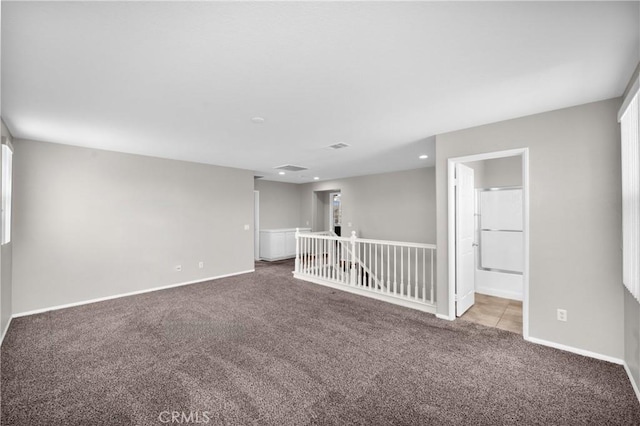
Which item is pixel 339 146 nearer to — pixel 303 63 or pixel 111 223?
pixel 303 63

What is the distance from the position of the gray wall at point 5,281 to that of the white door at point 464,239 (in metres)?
5.50

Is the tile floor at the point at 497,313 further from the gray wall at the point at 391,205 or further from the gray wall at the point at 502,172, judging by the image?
the gray wall at the point at 391,205

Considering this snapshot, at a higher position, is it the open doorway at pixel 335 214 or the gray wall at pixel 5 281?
the open doorway at pixel 335 214

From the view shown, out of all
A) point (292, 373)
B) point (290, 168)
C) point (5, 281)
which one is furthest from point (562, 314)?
point (5, 281)

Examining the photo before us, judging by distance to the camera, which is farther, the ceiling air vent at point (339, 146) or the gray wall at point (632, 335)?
the ceiling air vent at point (339, 146)

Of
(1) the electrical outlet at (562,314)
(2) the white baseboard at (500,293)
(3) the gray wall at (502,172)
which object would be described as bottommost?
(2) the white baseboard at (500,293)

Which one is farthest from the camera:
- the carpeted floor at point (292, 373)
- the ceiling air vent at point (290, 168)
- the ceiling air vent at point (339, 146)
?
the ceiling air vent at point (290, 168)

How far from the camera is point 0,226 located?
2785mm

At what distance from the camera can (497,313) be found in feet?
12.4

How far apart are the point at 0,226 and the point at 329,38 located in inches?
151

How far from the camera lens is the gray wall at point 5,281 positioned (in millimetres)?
3063

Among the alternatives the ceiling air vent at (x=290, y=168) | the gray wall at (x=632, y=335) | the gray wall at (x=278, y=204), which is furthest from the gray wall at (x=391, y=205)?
the gray wall at (x=632, y=335)

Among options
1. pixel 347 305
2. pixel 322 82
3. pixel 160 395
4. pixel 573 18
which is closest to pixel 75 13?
pixel 322 82

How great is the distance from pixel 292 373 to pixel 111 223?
4.10 m
